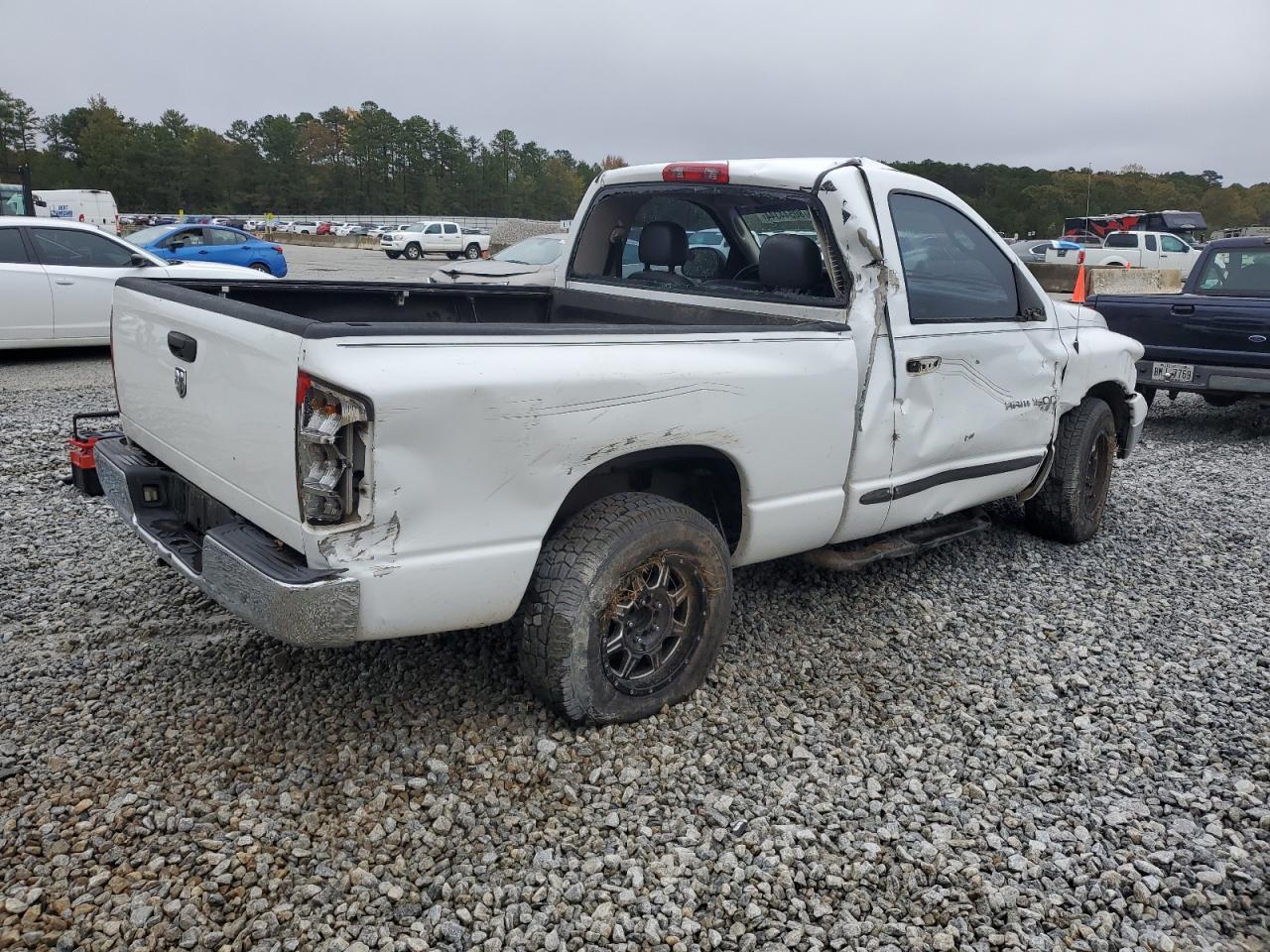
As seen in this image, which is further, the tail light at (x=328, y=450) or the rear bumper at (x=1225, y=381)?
the rear bumper at (x=1225, y=381)

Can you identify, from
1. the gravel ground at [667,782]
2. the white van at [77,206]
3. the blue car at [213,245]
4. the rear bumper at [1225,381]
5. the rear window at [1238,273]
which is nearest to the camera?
the gravel ground at [667,782]

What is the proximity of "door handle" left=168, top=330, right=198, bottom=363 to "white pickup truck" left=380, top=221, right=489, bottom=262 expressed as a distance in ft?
123

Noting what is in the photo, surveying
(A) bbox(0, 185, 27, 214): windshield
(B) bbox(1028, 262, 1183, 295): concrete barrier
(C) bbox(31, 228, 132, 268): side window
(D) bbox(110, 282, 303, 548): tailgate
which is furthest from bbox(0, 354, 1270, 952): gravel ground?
Result: (A) bbox(0, 185, 27, 214): windshield

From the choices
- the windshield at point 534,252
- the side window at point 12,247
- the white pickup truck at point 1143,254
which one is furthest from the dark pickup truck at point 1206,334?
the white pickup truck at point 1143,254

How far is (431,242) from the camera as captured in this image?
129 feet

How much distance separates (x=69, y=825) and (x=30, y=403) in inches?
260

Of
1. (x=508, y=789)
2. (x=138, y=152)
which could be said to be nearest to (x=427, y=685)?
(x=508, y=789)

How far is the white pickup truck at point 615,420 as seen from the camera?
2.60 meters

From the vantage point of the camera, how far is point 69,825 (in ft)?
8.82

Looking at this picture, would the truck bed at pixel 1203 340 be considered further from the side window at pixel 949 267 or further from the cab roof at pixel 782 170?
the cab roof at pixel 782 170

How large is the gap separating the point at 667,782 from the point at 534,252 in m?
12.9

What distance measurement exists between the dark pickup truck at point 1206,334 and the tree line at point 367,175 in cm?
5696

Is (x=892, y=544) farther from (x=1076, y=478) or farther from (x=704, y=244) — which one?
(x=704, y=244)

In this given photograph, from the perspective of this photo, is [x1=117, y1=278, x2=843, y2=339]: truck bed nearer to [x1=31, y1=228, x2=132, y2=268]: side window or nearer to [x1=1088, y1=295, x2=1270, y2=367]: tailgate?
[x1=1088, y1=295, x2=1270, y2=367]: tailgate
